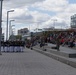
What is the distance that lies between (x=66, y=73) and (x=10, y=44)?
2971 centimetres

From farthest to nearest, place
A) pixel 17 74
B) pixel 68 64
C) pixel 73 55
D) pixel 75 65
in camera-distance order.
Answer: pixel 73 55, pixel 68 64, pixel 75 65, pixel 17 74

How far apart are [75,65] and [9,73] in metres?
4.71

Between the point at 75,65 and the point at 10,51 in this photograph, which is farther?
the point at 10,51

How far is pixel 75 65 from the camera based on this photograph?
20047 millimetres

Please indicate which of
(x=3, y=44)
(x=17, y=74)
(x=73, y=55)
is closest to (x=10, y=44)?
(x=3, y=44)

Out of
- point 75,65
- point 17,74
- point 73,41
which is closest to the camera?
point 17,74

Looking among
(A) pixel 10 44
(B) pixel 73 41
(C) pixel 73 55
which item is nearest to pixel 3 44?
(A) pixel 10 44

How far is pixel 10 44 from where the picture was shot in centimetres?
4653

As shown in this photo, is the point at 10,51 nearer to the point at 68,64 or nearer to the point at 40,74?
the point at 68,64

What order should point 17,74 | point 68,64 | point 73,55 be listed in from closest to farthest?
point 17,74, point 68,64, point 73,55

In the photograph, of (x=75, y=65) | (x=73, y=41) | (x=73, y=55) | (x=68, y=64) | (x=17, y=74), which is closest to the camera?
(x=17, y=74)

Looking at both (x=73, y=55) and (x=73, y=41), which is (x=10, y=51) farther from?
(x=73, y=55)

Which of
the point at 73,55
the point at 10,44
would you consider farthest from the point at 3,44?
the point at 73,55

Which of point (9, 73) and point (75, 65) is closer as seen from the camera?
point (9, 73)
